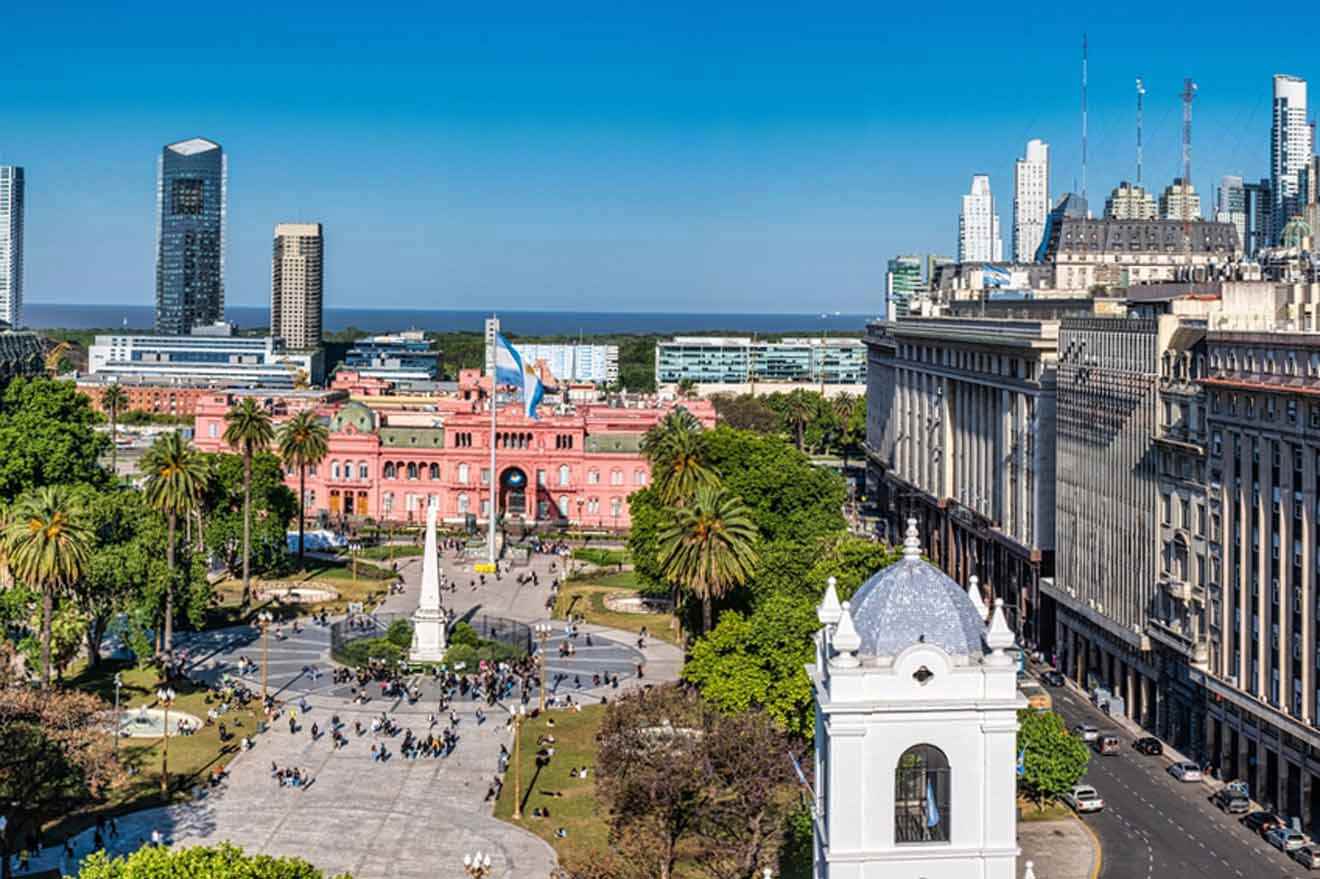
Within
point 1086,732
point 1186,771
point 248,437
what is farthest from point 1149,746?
point 248,437

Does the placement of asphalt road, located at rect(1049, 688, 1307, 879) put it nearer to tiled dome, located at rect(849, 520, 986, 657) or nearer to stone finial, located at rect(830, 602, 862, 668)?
tiled dome, located at rect(849, 520, 986, 657)

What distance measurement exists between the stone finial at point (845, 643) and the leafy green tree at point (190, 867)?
1700cm

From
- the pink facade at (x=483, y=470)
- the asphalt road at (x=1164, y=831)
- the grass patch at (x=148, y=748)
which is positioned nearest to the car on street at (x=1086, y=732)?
the asphalt road at (x=1164, y=831)

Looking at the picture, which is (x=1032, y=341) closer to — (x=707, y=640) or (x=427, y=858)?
(x=707, y=640)

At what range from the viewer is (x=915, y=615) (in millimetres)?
31688

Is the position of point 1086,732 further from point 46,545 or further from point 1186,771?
point 46,545

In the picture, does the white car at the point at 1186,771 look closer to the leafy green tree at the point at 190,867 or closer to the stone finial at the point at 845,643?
the leafy green tree at the point at 190,867

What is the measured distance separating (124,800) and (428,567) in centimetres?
3082

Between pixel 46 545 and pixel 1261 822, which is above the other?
pixel 46 545

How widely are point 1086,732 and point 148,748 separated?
4506 centimetres

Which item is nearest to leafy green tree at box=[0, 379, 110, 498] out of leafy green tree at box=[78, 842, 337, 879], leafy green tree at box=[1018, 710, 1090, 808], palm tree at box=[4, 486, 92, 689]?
palm tree at box=[4, 486, 92, 689]

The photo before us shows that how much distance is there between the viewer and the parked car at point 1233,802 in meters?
67.2

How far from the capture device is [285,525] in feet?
432

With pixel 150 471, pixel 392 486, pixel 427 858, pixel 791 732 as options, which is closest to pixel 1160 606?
pixel 791 732
